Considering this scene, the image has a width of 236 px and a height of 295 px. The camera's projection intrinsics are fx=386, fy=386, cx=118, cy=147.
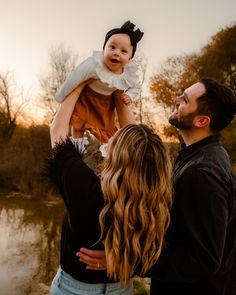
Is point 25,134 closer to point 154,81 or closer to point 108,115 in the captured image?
point 154,81

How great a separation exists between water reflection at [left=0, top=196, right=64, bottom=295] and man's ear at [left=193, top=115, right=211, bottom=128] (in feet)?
25.0

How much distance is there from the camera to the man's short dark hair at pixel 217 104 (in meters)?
2.37

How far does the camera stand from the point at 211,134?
2.40 meters

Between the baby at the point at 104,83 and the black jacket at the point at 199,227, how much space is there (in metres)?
0.72

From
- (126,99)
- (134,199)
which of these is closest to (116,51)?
(126,99)

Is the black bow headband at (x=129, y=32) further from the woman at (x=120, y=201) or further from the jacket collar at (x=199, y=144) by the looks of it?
the woman at (x=120, y=201)

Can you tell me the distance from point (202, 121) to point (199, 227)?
2.39 ft

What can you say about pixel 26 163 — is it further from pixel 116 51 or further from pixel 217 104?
pixel 217 104

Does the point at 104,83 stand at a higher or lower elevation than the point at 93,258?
higher

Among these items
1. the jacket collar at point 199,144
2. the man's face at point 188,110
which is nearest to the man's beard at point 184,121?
the man's face at point 188,110

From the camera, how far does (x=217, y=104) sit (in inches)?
93.6

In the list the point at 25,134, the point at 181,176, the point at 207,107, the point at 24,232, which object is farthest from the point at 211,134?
the point at 25,134

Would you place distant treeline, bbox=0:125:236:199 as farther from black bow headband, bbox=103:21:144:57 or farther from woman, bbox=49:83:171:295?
woman, bbox=49:83:171:295

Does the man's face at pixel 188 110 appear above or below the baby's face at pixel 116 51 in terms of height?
below
